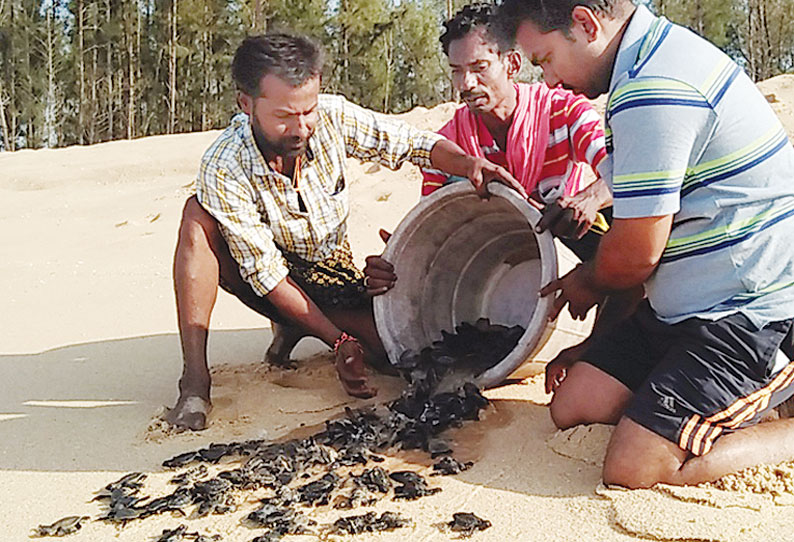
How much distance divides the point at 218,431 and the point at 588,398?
132 centimetres

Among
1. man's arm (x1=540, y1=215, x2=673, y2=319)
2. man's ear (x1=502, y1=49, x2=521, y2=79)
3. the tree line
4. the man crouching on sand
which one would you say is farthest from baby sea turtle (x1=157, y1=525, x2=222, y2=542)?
the tree line

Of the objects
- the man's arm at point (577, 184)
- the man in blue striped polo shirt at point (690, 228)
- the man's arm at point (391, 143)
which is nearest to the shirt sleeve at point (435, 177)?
the man's arm at point (391, 143)

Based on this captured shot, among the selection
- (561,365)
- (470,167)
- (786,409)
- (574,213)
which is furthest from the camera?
(470,167)

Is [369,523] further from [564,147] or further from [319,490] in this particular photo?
[564,147]

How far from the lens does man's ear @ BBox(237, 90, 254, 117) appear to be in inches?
131

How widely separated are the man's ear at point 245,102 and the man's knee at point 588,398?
157 cm

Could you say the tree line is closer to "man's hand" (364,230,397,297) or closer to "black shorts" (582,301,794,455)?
"man's hand" (364,230,397,297)

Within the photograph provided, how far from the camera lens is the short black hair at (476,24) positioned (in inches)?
135

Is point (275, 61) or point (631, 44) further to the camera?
point (275, 61)

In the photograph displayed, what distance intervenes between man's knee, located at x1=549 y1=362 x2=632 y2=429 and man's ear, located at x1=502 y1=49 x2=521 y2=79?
52.5 inches

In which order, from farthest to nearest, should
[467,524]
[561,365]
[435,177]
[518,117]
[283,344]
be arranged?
[283,344]
[435,177]
[518,117]
[561,365]
[467,524]

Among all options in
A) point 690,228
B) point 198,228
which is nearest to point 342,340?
point 198,228

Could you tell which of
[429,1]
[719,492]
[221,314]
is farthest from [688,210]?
[429,1]

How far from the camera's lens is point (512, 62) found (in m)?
3.53
